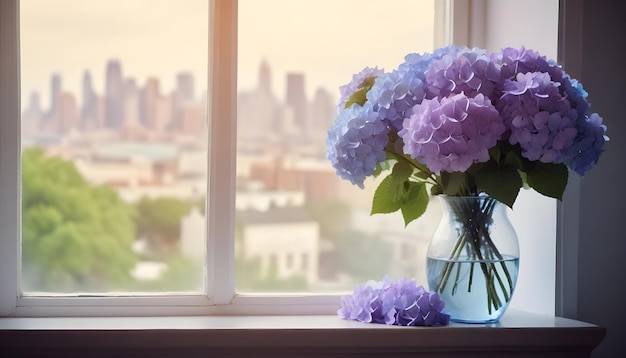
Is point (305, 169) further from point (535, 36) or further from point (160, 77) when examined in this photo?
point (535, 36)

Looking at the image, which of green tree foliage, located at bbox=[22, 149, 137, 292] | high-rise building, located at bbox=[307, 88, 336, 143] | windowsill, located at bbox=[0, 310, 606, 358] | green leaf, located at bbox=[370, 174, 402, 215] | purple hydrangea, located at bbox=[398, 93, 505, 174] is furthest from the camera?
high-rise building, located at bbox=[307, 88, 336, 143]

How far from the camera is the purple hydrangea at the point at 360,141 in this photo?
124 centimetres

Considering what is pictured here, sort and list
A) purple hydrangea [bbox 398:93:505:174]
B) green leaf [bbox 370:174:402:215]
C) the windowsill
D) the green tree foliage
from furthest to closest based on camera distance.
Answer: the green tree foliage → green leaf [bbox 370:174:402:215] → the windowsill → purple hydrangea [bbox 398:93:505:174]

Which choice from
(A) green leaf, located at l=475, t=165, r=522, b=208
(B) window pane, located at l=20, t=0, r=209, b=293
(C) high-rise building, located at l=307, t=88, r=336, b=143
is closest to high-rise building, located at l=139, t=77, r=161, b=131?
(B) window pane, located at l=20, t=0, r=209, b=293

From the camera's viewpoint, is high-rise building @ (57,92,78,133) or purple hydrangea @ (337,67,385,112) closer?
purple hydrangea @ (337,67,385,112)

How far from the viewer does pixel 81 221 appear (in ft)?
4.91

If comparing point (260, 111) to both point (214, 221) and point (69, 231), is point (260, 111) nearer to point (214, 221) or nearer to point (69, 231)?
point (214, 221)

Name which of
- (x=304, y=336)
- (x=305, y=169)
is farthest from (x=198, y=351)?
(x=305, y=169)

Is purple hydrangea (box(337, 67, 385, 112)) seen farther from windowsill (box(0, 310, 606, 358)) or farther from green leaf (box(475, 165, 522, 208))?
windowsill (box(0, 310, 606, 358))

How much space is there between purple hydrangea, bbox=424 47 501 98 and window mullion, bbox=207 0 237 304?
46cm

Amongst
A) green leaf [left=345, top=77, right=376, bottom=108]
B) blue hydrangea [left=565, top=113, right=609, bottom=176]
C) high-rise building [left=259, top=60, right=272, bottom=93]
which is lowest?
blue hydrangea [left=565, top=113, right=609, bottom=176]

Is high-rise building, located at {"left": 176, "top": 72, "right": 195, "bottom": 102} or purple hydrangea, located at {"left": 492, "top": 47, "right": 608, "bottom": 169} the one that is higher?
high-rise building, located at {"left": 176, "top": 72, "right": 195, "bottom": 102}

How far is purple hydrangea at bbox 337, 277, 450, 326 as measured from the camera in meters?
1.31

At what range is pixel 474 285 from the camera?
1314 millimetres
